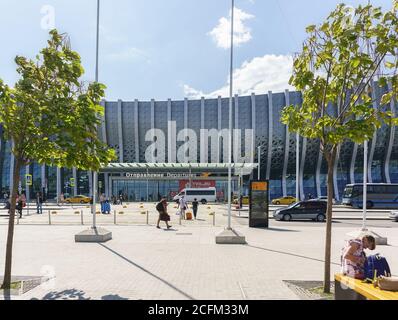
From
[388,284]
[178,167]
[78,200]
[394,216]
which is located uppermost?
[178,167]

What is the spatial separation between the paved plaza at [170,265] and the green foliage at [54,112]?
2.61 m

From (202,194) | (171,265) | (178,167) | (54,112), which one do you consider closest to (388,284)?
(171,265)

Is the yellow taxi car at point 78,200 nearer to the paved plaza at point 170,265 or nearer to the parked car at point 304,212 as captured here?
the parked car at point 304,212

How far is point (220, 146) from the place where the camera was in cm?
7512

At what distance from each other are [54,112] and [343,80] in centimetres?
592

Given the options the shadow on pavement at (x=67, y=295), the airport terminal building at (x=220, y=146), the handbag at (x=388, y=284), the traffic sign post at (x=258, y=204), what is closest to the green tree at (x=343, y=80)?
the handbag at (x=388, y=284)

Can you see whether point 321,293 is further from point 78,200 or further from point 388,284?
point 78,200

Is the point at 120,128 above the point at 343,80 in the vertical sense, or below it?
above

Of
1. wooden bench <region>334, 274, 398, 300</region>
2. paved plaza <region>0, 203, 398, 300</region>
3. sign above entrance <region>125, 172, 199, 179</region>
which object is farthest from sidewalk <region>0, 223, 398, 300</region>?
sign above entrance <region>125, 172, 199, 179</region>

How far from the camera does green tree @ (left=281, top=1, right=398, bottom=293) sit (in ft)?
22.6

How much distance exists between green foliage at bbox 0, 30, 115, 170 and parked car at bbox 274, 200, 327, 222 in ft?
63.6

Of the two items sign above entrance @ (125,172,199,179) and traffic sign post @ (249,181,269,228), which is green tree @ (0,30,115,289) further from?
sign above entrance @ (125,172,199,179)

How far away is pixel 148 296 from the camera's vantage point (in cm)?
676

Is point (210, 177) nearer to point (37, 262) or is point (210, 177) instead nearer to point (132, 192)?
point (132, 192)
